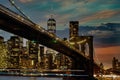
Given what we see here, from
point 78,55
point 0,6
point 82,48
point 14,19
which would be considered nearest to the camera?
point 0,6

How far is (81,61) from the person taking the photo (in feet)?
208

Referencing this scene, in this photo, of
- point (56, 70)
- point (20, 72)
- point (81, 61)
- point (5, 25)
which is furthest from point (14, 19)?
point (20, 72)

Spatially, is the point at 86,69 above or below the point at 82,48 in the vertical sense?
below

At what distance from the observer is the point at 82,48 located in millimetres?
79750

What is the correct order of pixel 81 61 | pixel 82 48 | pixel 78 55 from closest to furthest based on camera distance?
1. pixel 78 55
2. pixel 81 61
3. pixel 82 48

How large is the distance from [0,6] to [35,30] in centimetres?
975

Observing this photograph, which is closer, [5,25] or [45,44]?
[5,25]

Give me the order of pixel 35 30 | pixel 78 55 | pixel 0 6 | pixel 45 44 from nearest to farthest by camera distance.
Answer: pixel 0 6 < pixel 35 30 < pixel 45 44 < pixel 78 55

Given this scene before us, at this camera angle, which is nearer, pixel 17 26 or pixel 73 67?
pixel 17 26

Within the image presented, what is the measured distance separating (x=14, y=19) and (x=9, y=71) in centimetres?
10336

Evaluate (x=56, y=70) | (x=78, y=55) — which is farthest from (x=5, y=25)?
(x=56, y=70)

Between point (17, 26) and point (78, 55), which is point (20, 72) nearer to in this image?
point (78, 55)

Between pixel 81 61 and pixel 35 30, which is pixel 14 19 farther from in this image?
pixel 81 61

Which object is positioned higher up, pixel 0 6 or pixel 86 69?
pixel 0 6
